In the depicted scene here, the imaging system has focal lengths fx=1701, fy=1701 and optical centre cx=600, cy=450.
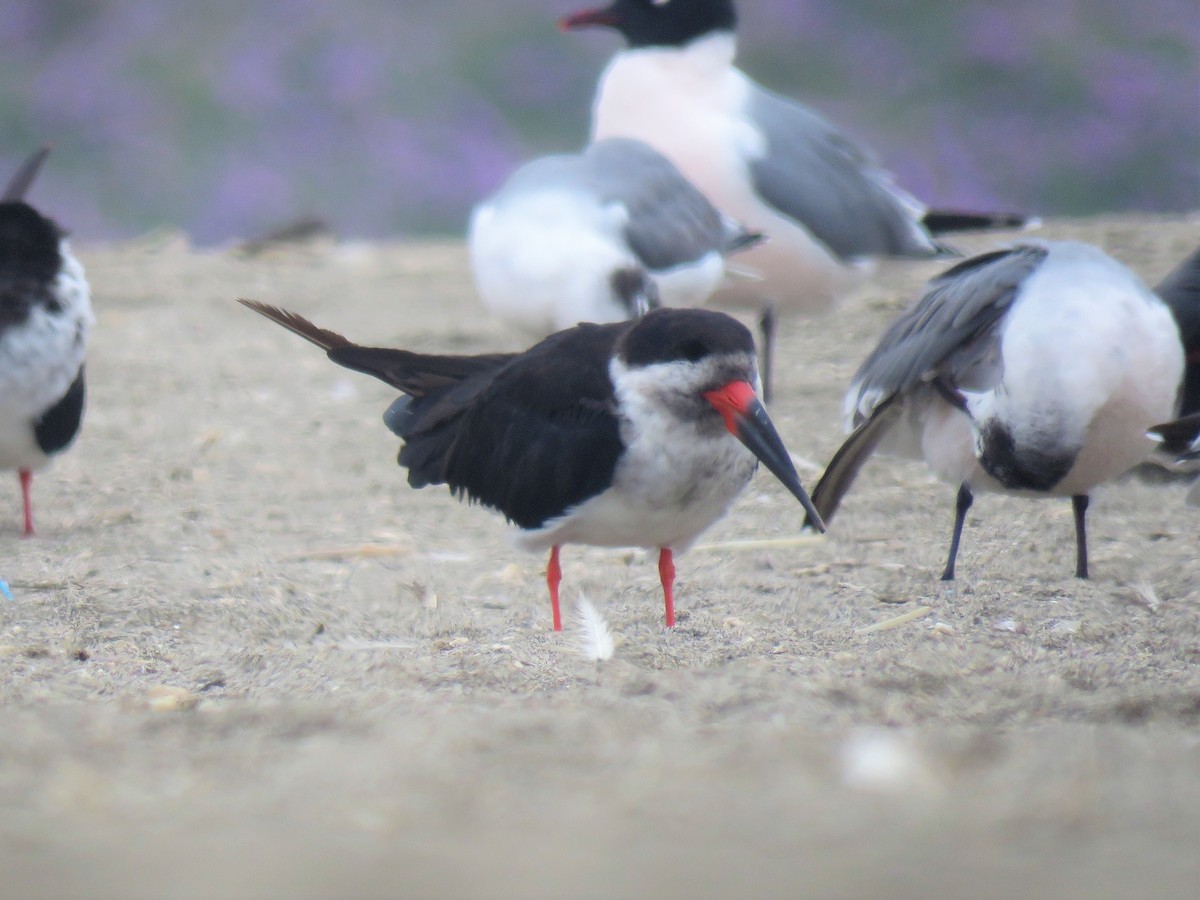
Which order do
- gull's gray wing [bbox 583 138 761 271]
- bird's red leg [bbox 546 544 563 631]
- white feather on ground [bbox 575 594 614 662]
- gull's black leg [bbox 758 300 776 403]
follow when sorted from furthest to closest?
1. gull's black leg [bbox 758 300 776 403]
2. gull's gray wing [bbox 583 138 761 271]
3. bird's red leg [bbox 546 544 563 631]
4. white feather on ground [bbox 575 594 614 662]

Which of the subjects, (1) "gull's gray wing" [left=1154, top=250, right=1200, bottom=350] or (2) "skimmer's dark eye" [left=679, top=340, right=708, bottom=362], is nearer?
(2) "skimmer's dark eye" [left=679, top=340, right=708, bottom=362]

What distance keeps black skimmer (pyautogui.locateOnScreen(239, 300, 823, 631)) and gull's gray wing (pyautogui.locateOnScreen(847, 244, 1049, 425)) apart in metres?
0.63

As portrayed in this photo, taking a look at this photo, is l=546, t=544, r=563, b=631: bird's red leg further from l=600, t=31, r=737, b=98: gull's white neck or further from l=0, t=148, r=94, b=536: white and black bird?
l=600, t=31, r=737, b=98: gull's white neck

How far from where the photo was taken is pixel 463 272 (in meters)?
8.52

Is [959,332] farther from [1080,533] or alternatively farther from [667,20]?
[667,20]

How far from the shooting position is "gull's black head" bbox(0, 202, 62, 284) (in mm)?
4262

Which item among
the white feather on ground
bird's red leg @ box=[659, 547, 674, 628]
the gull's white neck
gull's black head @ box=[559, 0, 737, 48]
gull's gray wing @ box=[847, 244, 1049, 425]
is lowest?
the white feather on ground

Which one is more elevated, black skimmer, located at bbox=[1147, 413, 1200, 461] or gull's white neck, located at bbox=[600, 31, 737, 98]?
gull's white neck, located at bbox=[600, 31, 737, 98]

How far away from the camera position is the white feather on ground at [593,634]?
3098mm

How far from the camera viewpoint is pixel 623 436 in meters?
3.14

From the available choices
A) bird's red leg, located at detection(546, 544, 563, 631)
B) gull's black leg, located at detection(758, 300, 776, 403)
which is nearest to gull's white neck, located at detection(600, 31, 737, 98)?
gull's black leg, located at detection(758, 300, 776, 403)

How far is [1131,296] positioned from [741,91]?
297 cm

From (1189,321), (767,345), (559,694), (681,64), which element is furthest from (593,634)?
(681,64)

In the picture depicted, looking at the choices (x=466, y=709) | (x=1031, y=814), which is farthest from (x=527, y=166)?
(x=1031, y=814)
